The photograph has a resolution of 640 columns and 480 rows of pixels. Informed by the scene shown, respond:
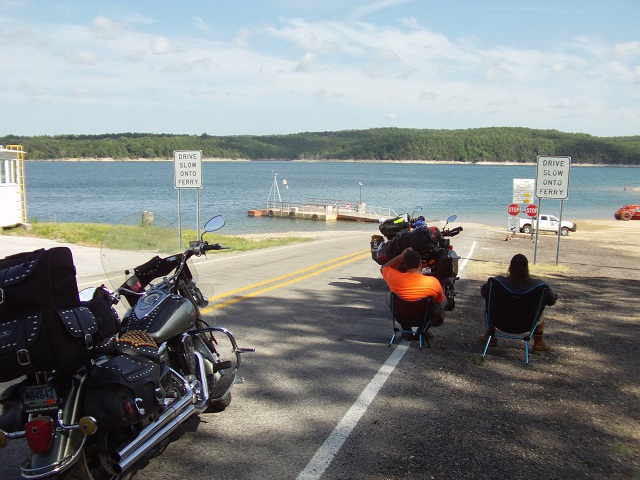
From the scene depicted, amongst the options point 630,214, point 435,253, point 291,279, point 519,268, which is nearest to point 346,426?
point 519,268

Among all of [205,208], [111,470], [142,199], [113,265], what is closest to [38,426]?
[111,470]

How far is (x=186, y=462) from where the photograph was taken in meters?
4.54

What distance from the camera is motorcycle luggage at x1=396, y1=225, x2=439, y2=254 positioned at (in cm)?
946

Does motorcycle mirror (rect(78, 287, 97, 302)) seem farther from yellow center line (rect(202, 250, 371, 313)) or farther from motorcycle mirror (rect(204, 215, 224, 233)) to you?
yellow center line (rect(202, 250, 371, 313))

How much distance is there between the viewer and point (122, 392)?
3695 mm

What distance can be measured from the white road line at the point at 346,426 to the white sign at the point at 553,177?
37.1 feet

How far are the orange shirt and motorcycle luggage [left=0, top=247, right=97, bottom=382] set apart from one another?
4403 millimetres

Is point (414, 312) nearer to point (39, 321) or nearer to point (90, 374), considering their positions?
point (90, 374)

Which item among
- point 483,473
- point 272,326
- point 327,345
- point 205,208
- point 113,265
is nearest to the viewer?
point 483,473

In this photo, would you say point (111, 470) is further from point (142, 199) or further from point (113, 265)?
point (142, 199)

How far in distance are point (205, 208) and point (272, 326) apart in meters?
58.1

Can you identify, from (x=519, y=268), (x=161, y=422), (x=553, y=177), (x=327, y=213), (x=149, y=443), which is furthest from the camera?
(x=327, y=213)

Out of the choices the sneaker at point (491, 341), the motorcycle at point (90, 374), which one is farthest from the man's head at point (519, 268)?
the motorcycle at point (90, 374)

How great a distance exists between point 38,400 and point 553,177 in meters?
15.7
